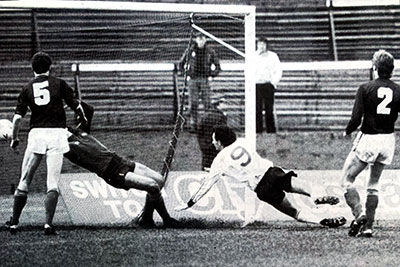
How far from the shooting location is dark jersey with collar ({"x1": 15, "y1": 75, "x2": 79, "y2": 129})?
36.3 ft

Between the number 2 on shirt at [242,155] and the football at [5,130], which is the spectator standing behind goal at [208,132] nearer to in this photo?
the number 2 on shirt at [242,155]

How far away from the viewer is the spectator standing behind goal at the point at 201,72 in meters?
17.5

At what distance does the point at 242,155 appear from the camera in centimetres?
1197

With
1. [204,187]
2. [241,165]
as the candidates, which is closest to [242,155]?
[241,165]

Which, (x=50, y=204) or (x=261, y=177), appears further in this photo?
(x=261, y=177)

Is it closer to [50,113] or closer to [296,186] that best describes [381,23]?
[296,186]

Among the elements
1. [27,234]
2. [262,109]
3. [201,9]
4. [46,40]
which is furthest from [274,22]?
[27,234]

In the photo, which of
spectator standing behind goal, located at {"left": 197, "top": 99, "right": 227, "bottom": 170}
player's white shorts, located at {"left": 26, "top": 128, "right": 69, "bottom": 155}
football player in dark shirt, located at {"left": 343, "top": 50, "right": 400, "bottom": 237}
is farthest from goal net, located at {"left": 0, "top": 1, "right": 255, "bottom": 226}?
football player in dark shirt, located at {"left": 343, "top": 50, "right": 400, "bottom": 237}

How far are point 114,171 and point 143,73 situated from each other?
8023mm

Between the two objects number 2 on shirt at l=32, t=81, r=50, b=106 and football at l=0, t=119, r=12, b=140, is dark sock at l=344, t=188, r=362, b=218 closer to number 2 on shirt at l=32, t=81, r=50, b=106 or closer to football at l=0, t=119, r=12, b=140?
number 2 on shirt at l=32, t=81, r=50, b=106

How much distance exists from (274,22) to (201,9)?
40.0ft

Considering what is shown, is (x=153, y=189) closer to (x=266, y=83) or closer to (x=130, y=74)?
(x=130, y=74)

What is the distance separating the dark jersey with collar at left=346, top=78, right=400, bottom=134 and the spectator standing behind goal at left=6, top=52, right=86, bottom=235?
310cm

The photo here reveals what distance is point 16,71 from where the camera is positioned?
55.7ft
